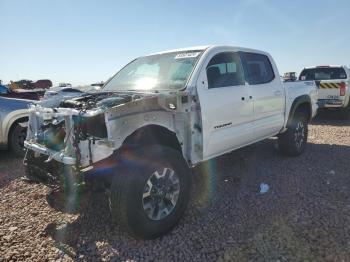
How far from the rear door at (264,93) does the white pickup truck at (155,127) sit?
0.7 inches

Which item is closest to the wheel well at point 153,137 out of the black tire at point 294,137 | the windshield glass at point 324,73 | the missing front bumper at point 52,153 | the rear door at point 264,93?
the missing front bumper at point 52,153

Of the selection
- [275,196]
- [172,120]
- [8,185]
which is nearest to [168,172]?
[172,120]

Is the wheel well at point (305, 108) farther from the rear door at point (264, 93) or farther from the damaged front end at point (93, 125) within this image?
the damaged front end at point (93, 125)

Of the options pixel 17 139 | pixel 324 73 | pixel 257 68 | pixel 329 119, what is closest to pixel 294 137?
pixel 257 68

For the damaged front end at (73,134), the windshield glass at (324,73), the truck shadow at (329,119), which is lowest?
the truck shadow at (329,119)

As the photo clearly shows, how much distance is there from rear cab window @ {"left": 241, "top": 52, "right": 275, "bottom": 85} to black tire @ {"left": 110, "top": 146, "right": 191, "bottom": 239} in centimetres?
203

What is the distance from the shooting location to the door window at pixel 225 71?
4.18 m

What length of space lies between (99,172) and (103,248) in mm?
756

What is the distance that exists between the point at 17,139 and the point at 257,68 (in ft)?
16.2

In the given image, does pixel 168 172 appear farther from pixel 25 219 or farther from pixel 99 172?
pixel 25 219

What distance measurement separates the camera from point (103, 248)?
3.23 meters

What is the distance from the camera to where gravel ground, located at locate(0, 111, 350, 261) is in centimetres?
312

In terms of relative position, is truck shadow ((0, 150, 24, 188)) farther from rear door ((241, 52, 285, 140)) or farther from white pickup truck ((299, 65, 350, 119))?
white pickup truck ((299, 65, 350, 119))

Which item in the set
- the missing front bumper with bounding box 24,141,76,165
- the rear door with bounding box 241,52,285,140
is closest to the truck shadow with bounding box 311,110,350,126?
the rear door with bounding box 241,52,285,140
